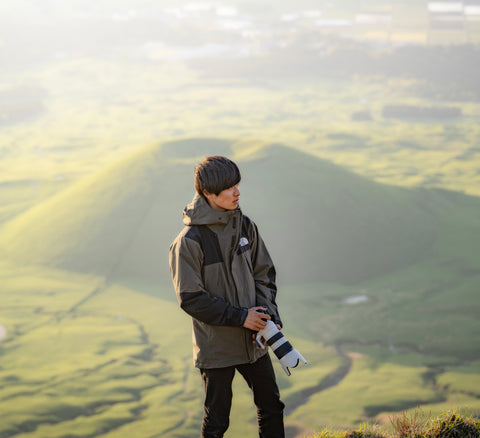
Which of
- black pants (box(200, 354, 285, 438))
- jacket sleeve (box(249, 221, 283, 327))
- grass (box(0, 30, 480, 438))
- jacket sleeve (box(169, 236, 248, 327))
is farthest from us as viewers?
grass (box(0, 30, 480, 438))

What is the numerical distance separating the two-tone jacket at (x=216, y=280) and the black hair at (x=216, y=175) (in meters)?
0.09

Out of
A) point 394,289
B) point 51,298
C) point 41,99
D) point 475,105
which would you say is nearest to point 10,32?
point 41,99

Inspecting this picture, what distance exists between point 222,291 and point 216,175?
56 centimetres

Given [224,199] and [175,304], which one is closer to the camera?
[224,199]

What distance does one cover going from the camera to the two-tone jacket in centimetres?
278

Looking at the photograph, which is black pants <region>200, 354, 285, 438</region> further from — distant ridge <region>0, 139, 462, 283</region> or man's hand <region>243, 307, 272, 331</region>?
distant ridge <region>0, 139, 462, 283</region>

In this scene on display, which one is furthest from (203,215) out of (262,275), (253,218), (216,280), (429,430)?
(253,218)

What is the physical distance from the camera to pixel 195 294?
2779 millimetres

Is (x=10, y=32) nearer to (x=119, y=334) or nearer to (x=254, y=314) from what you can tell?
(x=119, y=334)

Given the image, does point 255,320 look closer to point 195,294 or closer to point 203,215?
point 195,294

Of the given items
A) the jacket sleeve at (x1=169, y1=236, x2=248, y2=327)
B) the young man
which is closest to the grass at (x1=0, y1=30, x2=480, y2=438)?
the young man

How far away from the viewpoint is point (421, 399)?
9.17 metres

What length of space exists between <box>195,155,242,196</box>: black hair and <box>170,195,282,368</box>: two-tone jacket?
9 centimetres

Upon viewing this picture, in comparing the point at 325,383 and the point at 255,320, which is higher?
the point at 255,320
